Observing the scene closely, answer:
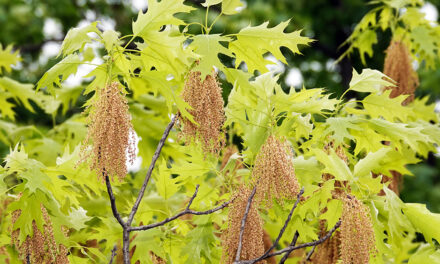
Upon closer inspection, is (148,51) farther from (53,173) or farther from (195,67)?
→ (53,173)

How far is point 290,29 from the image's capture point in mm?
10828

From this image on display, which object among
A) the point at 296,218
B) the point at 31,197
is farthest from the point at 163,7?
the point at 296,218

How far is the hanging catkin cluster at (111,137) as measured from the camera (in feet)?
8.55

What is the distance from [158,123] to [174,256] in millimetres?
1320

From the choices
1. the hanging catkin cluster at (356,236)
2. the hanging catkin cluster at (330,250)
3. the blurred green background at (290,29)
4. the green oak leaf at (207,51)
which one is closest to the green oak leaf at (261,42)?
the green oak leaf at (207,51)

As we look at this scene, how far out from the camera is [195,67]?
9.36 ft

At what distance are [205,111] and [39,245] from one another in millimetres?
1143

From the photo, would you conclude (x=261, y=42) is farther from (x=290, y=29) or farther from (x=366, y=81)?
(x=290, y=29)

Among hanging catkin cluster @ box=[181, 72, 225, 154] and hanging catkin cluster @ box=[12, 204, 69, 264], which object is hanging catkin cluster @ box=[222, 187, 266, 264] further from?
hanging catkin cluster @ box=[12, 204, 69, 264]

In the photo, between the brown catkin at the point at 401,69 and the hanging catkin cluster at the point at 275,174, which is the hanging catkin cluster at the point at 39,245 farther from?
the brown catkin at the point at 401,69

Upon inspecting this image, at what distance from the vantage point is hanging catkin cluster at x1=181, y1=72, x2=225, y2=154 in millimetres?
2787

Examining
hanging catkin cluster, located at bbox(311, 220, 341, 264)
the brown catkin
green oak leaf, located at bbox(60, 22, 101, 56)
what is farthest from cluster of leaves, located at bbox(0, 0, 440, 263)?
the brown catkin

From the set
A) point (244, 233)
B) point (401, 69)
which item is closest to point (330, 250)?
point (244, 233)

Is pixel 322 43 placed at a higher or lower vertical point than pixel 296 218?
lower
